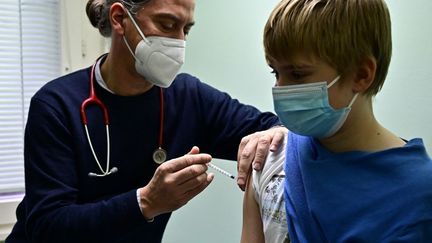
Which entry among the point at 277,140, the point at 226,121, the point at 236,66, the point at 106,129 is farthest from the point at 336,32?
the point at 236,66

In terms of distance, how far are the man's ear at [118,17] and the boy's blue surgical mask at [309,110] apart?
65cm

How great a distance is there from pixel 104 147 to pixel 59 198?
22 centimetres

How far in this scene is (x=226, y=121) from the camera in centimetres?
156

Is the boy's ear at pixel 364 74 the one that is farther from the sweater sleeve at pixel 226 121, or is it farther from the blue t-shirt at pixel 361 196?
the sweater sleeve at pixel 226 121

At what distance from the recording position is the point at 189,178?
1184 millimetres

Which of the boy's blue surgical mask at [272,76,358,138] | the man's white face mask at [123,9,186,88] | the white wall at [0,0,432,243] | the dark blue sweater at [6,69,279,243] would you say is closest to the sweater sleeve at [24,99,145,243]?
the dark blue sweater at [6,69,279,243]

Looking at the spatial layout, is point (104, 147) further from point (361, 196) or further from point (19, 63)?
point (19, 63)

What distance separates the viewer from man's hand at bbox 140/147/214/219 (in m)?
1.18

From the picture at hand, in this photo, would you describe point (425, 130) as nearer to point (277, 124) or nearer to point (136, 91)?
point (277, 124)

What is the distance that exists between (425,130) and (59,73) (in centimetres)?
172

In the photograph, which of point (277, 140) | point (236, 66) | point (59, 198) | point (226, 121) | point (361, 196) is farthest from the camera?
point (236, 66)

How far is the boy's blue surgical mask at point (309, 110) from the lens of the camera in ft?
3.05

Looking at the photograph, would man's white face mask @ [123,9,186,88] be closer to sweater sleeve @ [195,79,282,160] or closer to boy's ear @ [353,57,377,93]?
sweater sleeve @ [195,79,282,160]

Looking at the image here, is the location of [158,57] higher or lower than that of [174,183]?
higher
